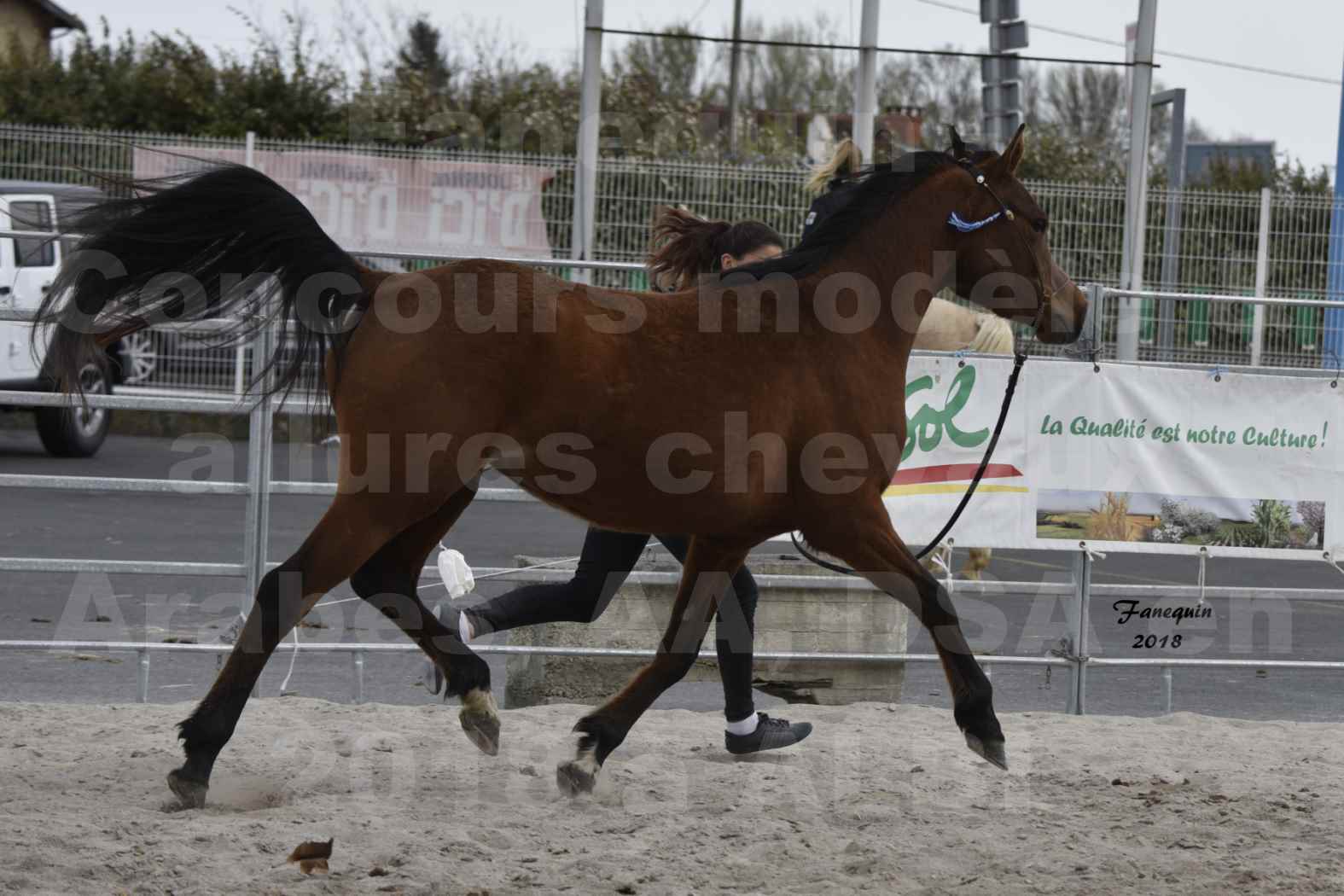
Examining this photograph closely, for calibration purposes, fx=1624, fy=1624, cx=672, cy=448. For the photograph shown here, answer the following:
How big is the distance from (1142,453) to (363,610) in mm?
3973

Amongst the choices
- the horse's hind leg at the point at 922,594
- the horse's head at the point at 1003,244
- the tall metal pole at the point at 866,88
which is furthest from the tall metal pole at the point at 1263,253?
the horse's hind leg at the point at 922,594

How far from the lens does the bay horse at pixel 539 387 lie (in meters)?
4.32

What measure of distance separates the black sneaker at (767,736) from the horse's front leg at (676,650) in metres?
0.45

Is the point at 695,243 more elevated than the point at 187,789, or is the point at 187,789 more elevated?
the point at 695,243

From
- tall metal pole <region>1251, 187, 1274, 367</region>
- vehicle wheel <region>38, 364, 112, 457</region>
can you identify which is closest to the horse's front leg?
vehicle wheel <region>38, 364, 112, 457</region>

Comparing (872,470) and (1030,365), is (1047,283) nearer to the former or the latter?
(872,470)

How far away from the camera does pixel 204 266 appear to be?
4488 millimetres

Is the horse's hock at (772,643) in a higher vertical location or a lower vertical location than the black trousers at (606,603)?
lower

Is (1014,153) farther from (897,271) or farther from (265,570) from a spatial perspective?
(265,570)

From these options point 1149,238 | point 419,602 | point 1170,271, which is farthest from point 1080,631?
point 1149,238

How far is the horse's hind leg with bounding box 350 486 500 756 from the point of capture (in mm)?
4855

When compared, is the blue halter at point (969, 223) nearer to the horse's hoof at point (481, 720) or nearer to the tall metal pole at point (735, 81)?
the horse's hoof at point (481, 720)

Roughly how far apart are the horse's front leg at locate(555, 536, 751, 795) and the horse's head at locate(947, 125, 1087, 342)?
1.11 metres

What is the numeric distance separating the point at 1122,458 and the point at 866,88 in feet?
16.4
